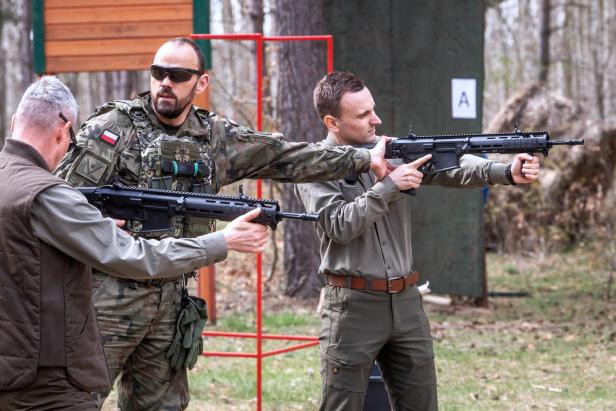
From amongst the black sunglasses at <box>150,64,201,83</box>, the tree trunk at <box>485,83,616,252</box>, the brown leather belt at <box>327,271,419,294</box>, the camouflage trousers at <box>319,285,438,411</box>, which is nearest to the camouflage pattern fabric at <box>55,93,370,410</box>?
the black sunglasses at <box>150,64,201,83</box>

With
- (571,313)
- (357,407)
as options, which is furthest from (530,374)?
(357,407)

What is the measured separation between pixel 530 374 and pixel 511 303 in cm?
328

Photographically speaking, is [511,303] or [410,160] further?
[511,303]

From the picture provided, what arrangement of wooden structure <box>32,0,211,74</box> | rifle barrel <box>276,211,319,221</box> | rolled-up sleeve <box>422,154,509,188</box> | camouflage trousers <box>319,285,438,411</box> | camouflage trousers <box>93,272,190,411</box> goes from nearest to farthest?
rifle barrel <box>276,211,319,221</box> < camouflage trousers <box>93,272,190,411</box> < camouflage trousers <box>319,285,438,411</box> < rolled-up sleeve <box>422,154,509,188</box> < wooden structure <box>32,0,211,74</box>

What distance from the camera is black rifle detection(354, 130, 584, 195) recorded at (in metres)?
4.56

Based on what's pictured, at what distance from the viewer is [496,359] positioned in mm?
8258

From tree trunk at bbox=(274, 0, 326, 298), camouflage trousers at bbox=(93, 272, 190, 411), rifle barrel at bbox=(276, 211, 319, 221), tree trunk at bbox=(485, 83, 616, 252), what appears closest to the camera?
rifle barrel at bbox=(276, 211, 319, 221)

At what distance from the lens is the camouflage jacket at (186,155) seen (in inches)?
161

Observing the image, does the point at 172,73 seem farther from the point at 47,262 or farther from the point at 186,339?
the point at 47,262

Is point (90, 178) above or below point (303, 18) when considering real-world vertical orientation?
below

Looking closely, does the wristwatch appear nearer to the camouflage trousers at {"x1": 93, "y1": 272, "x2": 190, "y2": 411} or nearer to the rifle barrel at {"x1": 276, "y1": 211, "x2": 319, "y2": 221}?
the rifle barrel at {"x1": 276, "y1": 211, "x2": 319, "y2": 221}

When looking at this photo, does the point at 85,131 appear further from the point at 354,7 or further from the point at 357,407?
the point at 354,7

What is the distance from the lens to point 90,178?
4043 mm

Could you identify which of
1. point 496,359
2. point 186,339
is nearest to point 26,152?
point 186,339
